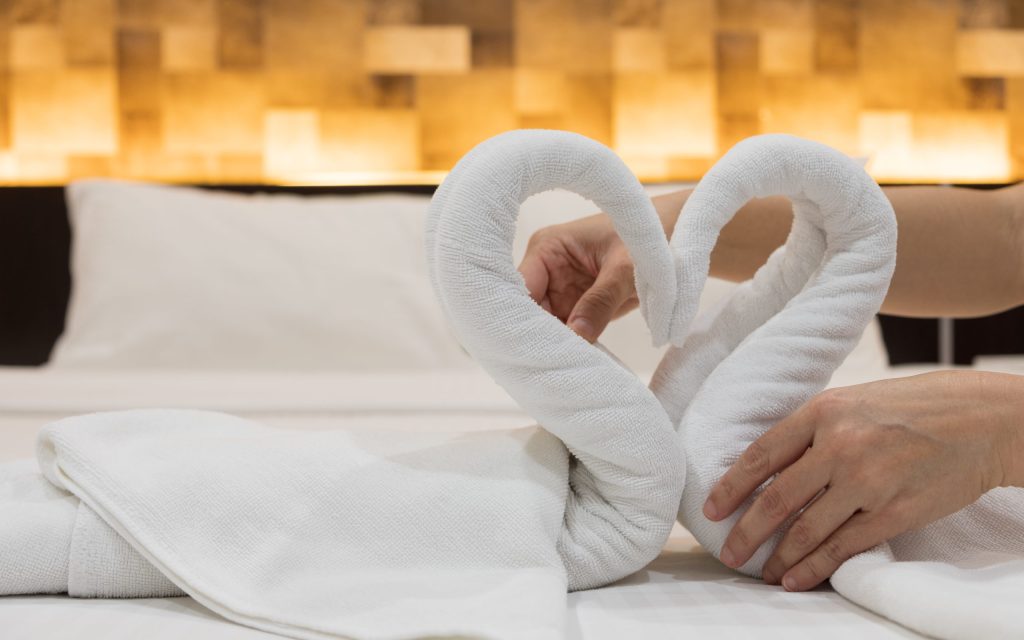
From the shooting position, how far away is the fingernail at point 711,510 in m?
0.71

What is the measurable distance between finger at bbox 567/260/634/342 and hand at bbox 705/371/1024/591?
19cm

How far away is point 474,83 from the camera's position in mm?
2789

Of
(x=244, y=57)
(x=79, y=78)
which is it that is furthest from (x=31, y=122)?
(x=244, y=57)

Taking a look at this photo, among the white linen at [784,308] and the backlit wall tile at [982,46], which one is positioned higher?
the backlit wall tile at [982,46]

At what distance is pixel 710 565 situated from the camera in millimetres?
766

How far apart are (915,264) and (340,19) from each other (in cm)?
208

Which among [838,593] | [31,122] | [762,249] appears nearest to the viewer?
[838,593]

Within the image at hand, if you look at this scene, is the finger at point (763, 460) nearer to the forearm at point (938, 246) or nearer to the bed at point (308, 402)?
the bed at point (308, 402)

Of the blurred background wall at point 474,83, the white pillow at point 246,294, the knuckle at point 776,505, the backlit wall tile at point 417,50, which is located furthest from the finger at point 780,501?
the backlit wall tile at point 417,50

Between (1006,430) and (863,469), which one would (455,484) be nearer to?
(863,469)

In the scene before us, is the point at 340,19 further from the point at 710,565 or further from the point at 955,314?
the point at 710,565

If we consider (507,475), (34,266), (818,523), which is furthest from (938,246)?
(34,266)

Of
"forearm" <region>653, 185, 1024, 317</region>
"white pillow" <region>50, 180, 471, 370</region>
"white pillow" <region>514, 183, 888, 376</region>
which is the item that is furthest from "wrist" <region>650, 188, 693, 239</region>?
"white pillow" <region>50, 180, 471, 370</region>

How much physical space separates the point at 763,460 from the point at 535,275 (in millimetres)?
313
